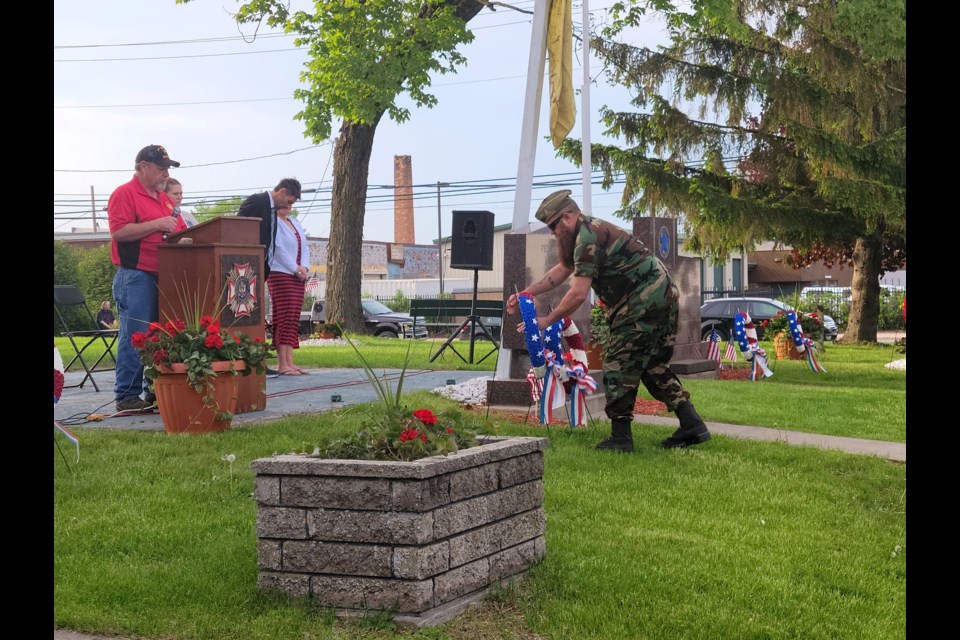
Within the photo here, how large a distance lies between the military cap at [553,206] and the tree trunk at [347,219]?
14927 mm

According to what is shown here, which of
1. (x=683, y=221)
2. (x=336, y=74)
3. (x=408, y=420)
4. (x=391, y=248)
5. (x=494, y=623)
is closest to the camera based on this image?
(x=494, y=623)

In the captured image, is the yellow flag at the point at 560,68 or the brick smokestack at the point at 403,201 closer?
the yellow flag at the point at 560,68

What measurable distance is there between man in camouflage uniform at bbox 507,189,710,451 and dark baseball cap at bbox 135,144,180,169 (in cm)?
333

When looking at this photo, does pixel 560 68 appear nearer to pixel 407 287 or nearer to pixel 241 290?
pixel 241 290

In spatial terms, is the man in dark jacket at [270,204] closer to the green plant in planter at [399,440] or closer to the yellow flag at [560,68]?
the yellow flag at [560,68]

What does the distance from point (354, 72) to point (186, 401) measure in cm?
1490

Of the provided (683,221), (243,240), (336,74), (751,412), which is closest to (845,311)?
(683,221)

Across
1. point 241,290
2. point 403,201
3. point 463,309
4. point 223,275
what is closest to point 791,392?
point 241,290

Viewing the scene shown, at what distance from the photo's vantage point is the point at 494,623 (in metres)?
3.91

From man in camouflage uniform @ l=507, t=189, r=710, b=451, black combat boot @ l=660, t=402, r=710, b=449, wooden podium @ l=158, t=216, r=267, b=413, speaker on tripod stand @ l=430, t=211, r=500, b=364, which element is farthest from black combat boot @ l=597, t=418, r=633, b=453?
speaker on tripod stand @ l=430, t=211, r=500, b=364

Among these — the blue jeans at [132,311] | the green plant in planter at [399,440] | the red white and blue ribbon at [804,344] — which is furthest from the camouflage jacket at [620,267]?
the red white and blue ribbon at [804,344]

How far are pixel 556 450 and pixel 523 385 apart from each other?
2279 millimetres

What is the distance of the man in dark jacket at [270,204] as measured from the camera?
11.0 meters
